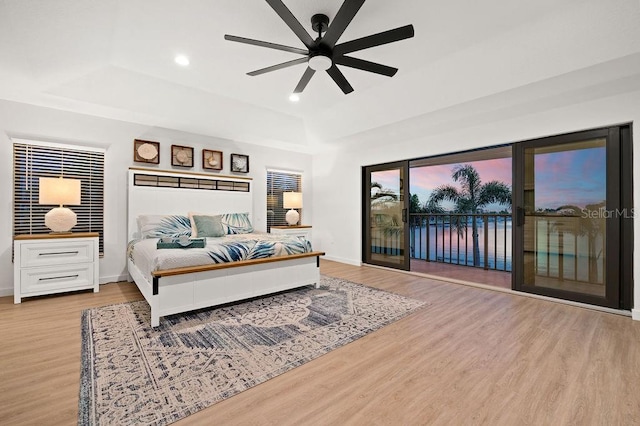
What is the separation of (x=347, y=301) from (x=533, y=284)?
2.48 m

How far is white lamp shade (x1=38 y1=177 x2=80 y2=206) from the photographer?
141 inches

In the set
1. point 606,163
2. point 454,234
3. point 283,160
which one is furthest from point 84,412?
point 454,234

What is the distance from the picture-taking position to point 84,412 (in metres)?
1.54

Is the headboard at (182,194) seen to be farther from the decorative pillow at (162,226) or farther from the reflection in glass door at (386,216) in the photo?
the reflection in glass door at (386,216)

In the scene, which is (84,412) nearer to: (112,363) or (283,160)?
(112,363)

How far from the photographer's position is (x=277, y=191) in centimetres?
643

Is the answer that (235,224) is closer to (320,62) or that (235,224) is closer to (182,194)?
(182,194)

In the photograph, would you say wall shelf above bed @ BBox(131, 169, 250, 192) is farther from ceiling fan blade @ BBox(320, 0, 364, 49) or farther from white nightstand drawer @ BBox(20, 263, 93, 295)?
ceiling fan blade @ BBox(320, 0, 364, 49)

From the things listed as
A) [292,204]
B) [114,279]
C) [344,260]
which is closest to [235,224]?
[292,204]

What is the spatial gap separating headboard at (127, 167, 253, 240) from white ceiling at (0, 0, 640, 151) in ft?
2.95

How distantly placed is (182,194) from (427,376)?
4512 mm

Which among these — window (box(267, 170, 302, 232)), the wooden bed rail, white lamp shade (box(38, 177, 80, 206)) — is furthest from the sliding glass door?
white lamp shade (box(38, 177, 80, 206))

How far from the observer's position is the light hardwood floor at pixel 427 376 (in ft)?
5.09

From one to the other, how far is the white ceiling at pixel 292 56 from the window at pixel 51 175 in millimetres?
602
